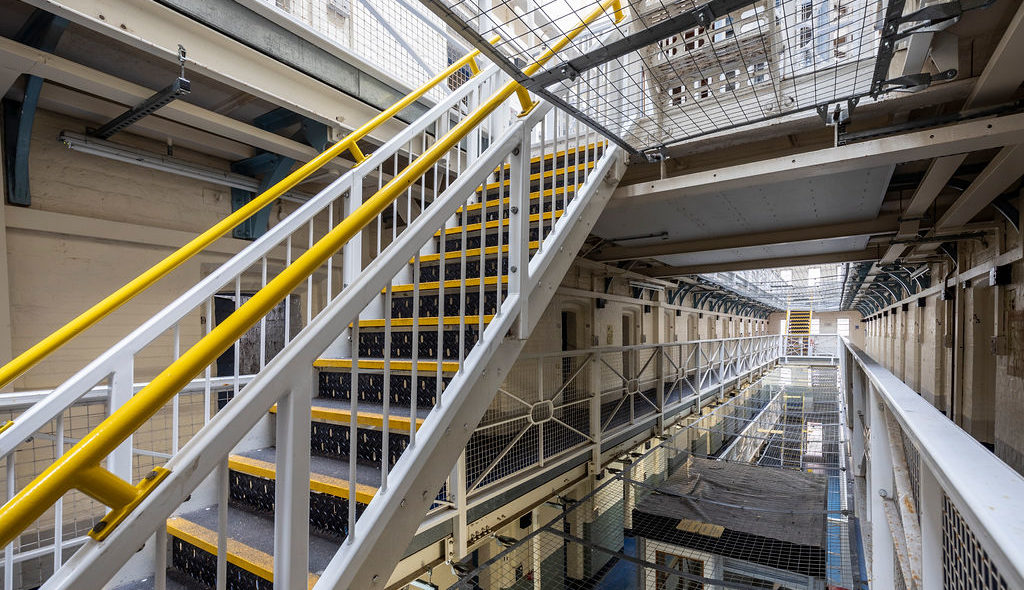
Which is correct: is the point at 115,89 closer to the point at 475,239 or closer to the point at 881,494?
the point at 475,239

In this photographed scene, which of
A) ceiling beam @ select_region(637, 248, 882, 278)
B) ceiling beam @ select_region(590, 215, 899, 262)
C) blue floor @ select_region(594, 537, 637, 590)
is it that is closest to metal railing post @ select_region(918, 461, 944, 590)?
ceiling beam @ select_region(590, 215, 899, 262)

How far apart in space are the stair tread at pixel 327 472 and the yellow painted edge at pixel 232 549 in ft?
0.80

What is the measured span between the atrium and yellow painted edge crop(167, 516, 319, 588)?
0.02 m

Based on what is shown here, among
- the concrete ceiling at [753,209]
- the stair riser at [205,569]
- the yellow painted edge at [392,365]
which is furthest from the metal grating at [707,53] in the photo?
the stair riser at [205,569]

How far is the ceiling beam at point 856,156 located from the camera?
6.81 ft

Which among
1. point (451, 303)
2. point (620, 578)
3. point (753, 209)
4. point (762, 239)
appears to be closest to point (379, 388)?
point (451, 303)

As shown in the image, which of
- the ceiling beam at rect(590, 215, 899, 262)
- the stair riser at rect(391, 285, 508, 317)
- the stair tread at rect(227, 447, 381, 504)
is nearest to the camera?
the stair tread at rect(227, 447, 381, 504)

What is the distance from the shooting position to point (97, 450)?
2.33 ft

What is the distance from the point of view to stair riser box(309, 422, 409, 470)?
1909 millimetres

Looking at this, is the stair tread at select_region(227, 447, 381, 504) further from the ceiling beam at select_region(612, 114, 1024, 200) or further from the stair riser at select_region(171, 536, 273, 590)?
the ceiling beam at select_region(612, 114, 1024, 200)

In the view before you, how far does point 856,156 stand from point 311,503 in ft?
9.84

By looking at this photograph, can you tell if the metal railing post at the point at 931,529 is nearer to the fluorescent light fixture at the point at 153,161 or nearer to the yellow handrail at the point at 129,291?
the yellow handrail at the point at 129,291

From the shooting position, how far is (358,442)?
2.04 metres

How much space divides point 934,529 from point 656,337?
332 inches
